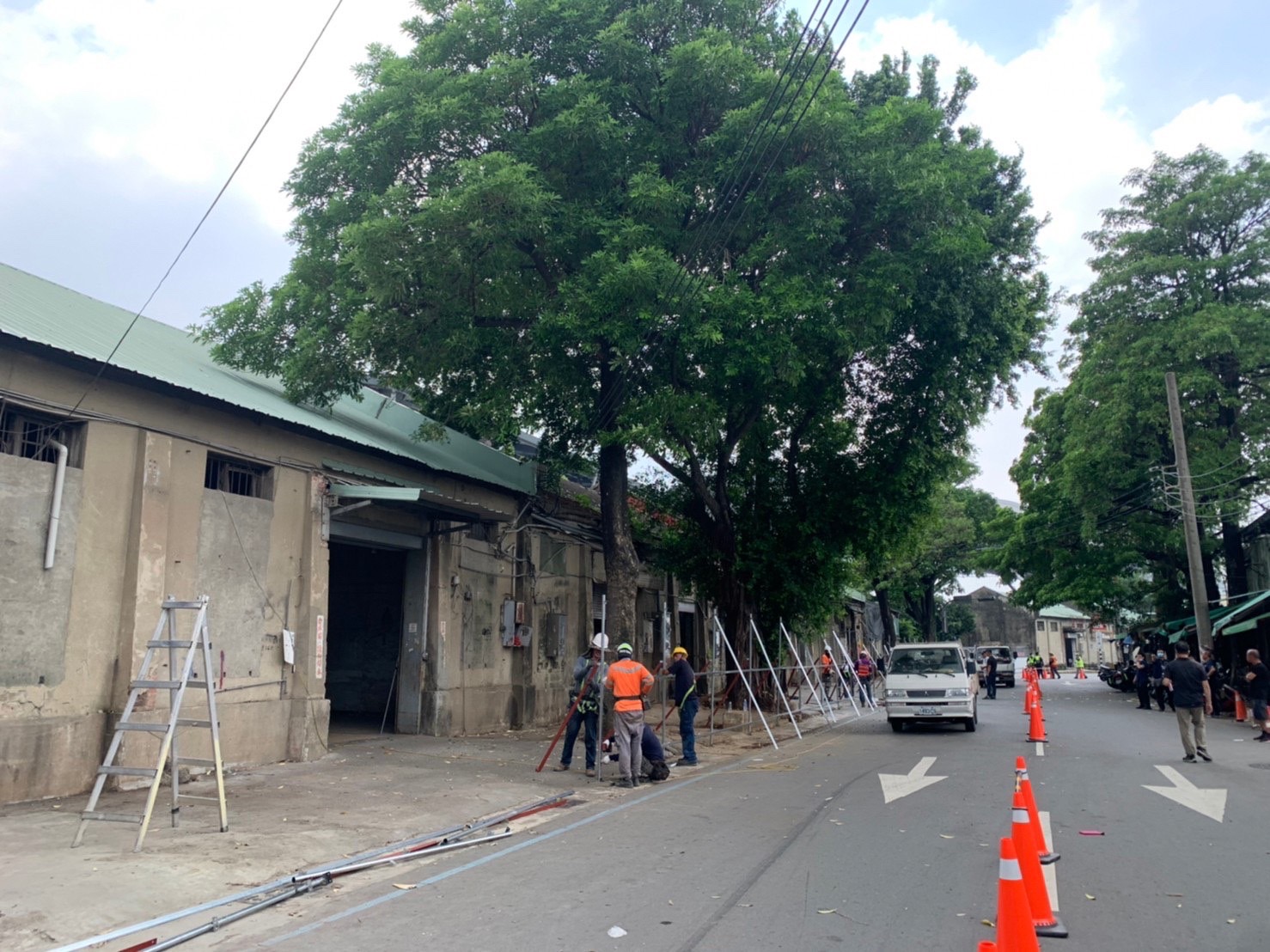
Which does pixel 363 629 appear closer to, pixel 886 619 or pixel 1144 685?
pixel 1144 685

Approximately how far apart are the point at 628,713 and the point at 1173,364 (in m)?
24.8

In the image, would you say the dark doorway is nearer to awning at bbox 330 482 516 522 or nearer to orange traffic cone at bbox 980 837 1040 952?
awning at bbox 330 482 516 522

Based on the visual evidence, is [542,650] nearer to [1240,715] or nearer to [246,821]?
[246,821]

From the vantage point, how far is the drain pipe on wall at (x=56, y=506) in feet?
34.3

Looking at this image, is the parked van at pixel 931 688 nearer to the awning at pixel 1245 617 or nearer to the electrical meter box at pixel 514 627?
the electrical meter box at pixel 514 627

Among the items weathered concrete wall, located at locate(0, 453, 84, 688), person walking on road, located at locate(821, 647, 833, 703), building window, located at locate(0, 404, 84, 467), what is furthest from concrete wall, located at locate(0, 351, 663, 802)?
person walking on road, located at locate(821, 647, 833, 703)

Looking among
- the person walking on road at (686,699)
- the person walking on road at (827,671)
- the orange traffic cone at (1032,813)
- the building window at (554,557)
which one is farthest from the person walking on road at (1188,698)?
the building window at (554,557)

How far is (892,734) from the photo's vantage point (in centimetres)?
1905

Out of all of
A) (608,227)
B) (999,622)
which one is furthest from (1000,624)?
(608,227)

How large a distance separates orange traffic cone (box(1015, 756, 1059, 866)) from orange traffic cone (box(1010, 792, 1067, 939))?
8 cm

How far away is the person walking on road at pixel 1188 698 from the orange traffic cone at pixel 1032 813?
6.72 m

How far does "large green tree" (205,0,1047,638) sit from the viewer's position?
44.3 ft

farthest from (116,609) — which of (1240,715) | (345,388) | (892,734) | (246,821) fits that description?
(1240,715)

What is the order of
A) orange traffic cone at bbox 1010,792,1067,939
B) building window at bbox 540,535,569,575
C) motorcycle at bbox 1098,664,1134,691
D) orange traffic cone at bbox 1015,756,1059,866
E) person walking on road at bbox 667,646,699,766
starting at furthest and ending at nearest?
motorcycle at bbox 1098,664,1134,691
building window at bbox 540,535,569,575
person walking on road at bbox 667,646,699,766
orange traffic cone at bbox 1015,756,1059,866
orange traffic cone at bbox 1010,792,1067,939
